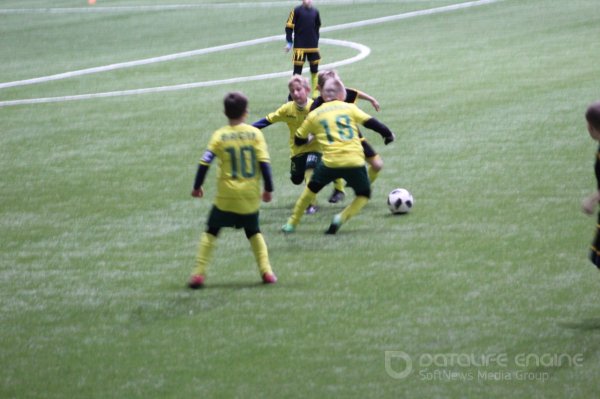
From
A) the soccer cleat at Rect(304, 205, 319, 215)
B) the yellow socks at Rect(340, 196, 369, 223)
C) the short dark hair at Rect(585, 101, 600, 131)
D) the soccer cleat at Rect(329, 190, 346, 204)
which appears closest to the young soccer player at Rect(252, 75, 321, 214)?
the soccer cleat at Rect(304, 205, 319, 215)

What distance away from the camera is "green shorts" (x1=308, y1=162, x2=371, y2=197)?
12719 millimetres

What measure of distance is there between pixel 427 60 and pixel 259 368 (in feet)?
57.8

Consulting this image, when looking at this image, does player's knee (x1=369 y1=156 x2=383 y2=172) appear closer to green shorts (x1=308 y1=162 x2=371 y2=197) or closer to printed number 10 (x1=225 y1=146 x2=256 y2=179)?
green shorts (x1=308 y1=162 x2=371 y2=197)

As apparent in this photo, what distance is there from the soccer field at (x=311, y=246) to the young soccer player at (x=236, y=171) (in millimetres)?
728

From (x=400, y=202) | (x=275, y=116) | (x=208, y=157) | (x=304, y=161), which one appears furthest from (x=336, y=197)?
(x=208, y=157)

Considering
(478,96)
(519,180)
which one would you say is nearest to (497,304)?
(519,180)

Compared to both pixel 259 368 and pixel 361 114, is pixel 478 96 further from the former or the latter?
pixel 259 368

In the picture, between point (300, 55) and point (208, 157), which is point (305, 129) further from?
point (300, 55)

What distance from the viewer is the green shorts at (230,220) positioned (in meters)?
11.0

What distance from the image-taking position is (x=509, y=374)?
871cm

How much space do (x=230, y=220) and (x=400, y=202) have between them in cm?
346

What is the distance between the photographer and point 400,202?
13.9 m

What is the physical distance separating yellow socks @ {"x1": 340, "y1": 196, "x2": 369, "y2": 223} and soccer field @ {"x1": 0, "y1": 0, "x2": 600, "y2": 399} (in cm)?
26

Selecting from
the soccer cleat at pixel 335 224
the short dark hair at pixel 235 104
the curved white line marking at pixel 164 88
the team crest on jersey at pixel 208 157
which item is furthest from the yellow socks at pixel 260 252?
the curved white line marking at pixel 164 88
